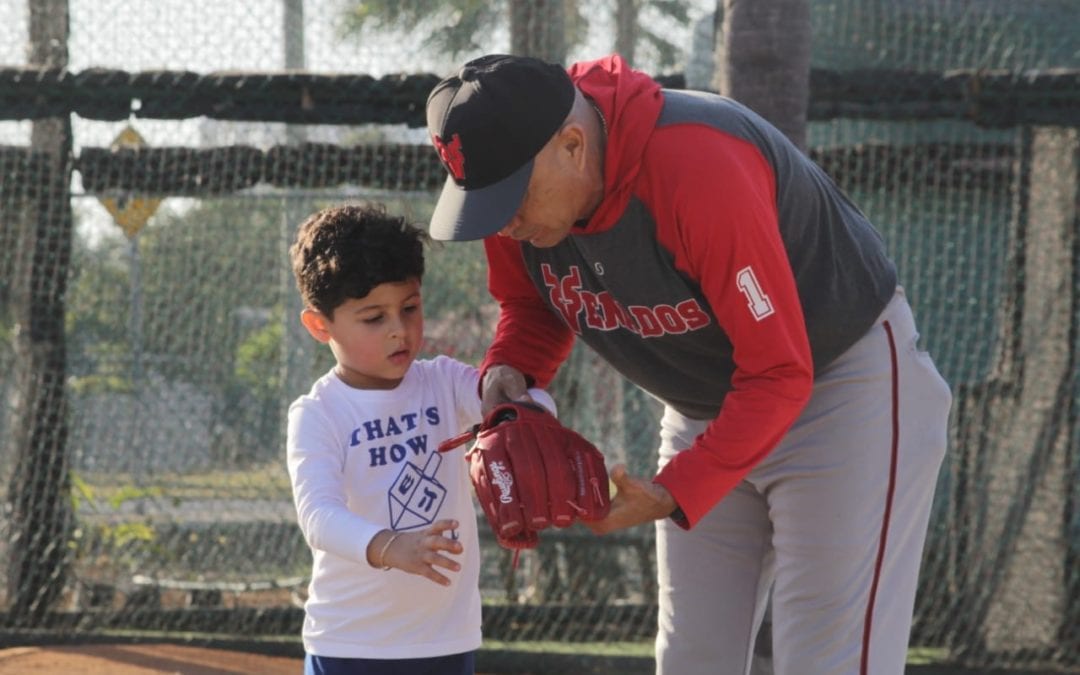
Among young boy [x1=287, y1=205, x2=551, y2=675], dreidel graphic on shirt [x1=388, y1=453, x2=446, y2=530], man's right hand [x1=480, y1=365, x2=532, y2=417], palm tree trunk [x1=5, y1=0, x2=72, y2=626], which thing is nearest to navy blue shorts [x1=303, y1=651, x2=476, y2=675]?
young boy [x1=287, y1=205, x2=551, y2=675]

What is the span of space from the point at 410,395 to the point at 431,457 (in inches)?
5.7

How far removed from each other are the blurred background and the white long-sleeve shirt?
249 cm

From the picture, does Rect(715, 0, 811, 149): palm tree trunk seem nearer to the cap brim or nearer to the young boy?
the young boy

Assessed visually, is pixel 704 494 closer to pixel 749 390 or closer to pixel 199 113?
pixel 749 390

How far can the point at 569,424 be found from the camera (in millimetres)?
5656

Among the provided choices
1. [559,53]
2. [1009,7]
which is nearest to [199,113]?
[559,53]

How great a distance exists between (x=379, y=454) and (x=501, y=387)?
0.91 ft

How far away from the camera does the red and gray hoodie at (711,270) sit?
2.27 meters

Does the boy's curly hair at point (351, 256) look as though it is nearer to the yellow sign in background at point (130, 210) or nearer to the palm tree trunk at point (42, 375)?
the yellow sign in background at point (130, 210)

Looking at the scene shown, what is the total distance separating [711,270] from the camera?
2.28 meters

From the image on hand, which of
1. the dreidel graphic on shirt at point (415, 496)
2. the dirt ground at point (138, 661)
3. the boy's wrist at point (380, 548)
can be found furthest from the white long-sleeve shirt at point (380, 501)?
the dirt ground at point (138, 661)

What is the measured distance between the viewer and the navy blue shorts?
2758mm

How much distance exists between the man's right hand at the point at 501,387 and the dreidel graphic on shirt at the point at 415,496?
17 cm

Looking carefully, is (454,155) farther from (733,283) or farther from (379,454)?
(379,454)
